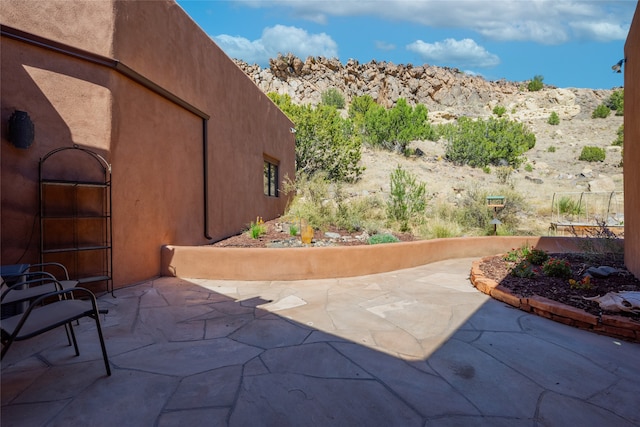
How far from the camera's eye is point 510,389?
6.44ft

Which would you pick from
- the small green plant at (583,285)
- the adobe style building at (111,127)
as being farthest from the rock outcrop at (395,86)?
the small green plant at (583,285)

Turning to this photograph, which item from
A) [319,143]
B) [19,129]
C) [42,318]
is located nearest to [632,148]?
[42,318]

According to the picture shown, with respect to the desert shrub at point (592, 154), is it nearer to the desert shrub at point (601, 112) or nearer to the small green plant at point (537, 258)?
the desert shrub at point (601, 112)

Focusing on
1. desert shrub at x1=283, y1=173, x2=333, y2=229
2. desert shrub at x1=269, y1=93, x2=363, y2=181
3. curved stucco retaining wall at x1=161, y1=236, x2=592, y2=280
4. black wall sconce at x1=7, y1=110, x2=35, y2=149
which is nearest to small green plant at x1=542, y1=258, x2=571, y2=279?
curved stucco retaining wall at x1=161, y1=236, x2=592, y2=280

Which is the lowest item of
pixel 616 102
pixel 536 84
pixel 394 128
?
pixel 394 128

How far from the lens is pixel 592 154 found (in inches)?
932

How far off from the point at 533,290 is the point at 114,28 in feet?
19.7

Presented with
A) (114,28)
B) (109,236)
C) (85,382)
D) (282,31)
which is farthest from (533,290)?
(282,31)

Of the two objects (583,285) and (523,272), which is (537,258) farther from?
(583,285)

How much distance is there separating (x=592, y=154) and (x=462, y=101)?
19.1 meters

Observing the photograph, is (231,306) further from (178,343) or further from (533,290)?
(533,290)

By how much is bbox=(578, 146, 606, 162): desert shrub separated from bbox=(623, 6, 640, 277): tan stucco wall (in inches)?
952

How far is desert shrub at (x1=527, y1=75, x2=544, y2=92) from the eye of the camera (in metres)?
41.8

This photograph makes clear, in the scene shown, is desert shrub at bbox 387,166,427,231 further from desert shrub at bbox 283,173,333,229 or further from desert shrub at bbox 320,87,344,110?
desert shrub at bbox 320,87,344,110
